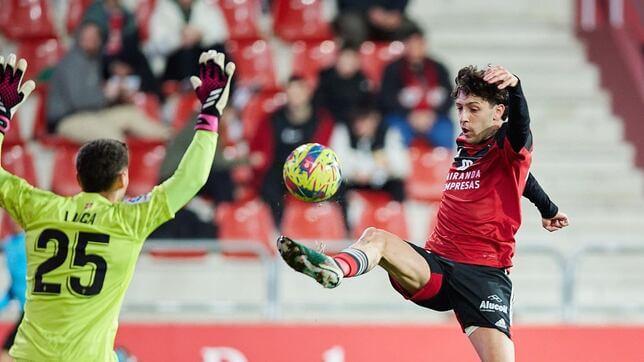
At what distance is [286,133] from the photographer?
11688mm

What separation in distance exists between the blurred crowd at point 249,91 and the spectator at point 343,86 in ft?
0.04

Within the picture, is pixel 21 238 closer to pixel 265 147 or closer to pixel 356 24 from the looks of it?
pixel 265 147

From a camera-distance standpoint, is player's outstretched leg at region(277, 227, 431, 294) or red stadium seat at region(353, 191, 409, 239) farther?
red stadium seat at region(353, 191, 409, 239)

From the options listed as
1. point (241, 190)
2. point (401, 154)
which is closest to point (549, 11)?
point (401, 154)

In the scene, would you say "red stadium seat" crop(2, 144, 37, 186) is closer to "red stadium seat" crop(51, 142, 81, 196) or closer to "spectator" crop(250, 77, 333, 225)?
"red stadium seat" crop(51, 142, 81, 196)

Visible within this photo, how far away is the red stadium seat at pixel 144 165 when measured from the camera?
11.8 metres

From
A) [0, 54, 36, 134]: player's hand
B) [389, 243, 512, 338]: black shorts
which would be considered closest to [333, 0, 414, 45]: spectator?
[389, 243, 512, 338]: black shorts

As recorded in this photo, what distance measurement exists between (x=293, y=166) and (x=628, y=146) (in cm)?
748

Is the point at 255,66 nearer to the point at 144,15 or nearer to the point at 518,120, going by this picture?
the point at 144,15

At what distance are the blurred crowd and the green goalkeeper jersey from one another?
5.41 meters

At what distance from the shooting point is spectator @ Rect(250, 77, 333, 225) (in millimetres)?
11570

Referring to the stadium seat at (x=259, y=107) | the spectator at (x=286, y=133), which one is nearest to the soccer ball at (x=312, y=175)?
the spectator at (x=286, y=133)

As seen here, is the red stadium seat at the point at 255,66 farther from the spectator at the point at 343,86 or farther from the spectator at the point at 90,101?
the spectator at the point at 90,101

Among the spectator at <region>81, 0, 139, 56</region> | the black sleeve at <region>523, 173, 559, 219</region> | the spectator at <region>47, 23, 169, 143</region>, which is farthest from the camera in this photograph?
the spectator at <region>81, 0, 139, 56</region>
